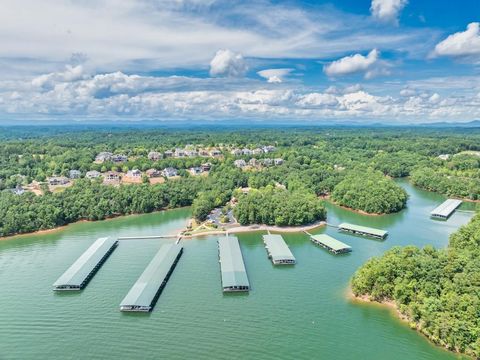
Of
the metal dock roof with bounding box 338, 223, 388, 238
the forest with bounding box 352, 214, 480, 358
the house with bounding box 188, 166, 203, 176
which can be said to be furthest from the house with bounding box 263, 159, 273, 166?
the forest with bounding box 352, 214, 480, 358

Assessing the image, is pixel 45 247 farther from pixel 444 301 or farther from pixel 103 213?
pixel 444 301

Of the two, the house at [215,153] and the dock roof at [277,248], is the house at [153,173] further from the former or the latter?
the dock roof at [277,248]

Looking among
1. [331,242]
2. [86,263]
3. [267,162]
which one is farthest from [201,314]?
[267,162]

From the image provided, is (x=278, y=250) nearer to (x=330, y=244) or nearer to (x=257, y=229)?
(x=330, y=244)

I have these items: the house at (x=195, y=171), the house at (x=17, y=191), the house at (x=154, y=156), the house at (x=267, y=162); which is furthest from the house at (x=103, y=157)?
the house at (x=267, y=162)

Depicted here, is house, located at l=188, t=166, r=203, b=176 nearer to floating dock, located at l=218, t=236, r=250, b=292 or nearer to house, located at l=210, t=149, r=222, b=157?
house, located at l=210, t=149, r=222, b=157

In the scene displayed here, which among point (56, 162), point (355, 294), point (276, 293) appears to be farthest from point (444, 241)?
point (56, 162)
